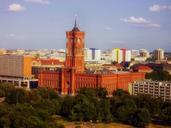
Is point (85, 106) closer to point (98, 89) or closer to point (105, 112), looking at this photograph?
point (105, 112)

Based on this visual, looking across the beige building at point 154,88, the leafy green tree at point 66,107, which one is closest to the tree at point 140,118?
the leafy green tree at point 66,107

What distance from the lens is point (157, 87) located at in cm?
5294

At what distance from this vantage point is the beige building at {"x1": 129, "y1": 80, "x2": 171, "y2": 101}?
5171 cm

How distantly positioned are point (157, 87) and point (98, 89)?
7.16 meters

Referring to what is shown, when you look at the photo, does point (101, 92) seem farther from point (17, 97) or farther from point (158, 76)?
point (158, 76)

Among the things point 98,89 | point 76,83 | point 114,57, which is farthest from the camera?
point 114,57

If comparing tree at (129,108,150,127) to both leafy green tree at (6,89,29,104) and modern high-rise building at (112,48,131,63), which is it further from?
modern high-rise building at (112,48,131,63)

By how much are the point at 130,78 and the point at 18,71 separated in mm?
18494

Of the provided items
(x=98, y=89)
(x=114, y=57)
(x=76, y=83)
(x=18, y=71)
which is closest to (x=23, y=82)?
(x=18, y=71)

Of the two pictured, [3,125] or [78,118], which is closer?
[3,125]

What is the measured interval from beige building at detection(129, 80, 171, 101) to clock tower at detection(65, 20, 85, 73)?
7590 mm

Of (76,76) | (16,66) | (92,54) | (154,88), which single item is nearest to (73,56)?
(76,76)

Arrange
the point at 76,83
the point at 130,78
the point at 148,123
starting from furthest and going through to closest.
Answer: the point at 130,78, the point at 76,83, the point at 148,123

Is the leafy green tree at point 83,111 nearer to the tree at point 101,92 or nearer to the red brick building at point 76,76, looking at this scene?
the tree at point 101,92
